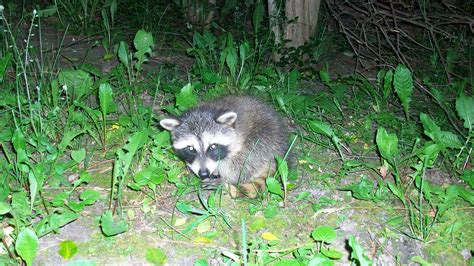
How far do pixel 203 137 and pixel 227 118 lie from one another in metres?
0.24

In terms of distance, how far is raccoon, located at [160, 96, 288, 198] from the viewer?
3543mm

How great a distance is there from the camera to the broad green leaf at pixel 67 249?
271 cm

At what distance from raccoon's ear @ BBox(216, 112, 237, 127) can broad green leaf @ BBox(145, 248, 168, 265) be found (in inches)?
44.0

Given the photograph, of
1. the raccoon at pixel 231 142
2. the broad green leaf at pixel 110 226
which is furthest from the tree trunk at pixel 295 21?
the broad green leaf at pixel 110 226

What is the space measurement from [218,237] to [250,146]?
92 centimetres

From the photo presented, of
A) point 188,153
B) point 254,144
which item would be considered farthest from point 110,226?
point 254,144

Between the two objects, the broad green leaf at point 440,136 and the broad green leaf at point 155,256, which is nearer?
the broad green leaf at point 155,256

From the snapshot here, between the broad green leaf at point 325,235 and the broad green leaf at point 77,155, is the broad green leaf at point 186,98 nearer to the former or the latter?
the broad green leaf at point 77,155

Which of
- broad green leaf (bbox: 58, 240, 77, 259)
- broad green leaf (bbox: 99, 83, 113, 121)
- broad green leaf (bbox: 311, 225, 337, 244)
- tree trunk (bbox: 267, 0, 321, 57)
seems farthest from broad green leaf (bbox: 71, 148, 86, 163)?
tree trunk (bbox: 267, 0, 321, 57)

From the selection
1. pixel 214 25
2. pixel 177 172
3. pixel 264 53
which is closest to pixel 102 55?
pixel 214 25

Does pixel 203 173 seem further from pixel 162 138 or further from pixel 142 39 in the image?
pixel 142 39

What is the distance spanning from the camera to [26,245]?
246cm

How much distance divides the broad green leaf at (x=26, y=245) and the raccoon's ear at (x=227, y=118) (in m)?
1.53

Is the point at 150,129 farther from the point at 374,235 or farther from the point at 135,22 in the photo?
the point at 135,22
